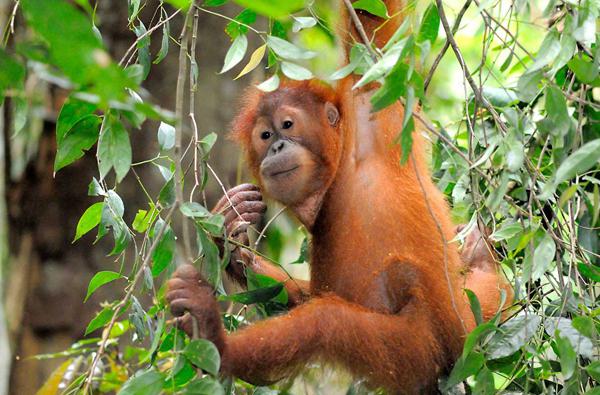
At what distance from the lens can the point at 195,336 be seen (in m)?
1.93

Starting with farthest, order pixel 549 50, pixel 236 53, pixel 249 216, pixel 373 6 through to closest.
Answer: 1. pixel 249 216
2. pixel 373 6
3. pixel 236 53
4. pixel 549 50

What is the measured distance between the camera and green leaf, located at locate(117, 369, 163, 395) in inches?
72.0

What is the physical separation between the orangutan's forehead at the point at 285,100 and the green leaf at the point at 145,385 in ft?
5.96

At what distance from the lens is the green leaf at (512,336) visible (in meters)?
2.42

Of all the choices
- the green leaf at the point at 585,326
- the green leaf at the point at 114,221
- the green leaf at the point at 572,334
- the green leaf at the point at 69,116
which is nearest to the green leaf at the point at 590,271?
the green leaf at the point at 572,334

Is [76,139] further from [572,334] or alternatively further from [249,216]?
[572,334]

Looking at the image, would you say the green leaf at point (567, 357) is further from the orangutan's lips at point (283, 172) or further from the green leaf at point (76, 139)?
the orangutan's lips at point (283, 172)

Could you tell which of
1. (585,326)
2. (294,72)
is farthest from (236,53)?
(585,326)

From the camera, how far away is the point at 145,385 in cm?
184

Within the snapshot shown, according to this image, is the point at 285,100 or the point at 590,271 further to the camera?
the point at 285,100

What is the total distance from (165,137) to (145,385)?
0.96 metres

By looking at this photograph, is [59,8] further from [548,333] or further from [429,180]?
[429,180]

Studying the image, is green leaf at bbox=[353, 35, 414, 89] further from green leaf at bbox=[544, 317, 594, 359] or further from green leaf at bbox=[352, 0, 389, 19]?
green leaf at bbox=[544, 317, 594, 359]

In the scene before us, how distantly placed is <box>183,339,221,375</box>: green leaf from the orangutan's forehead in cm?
177
